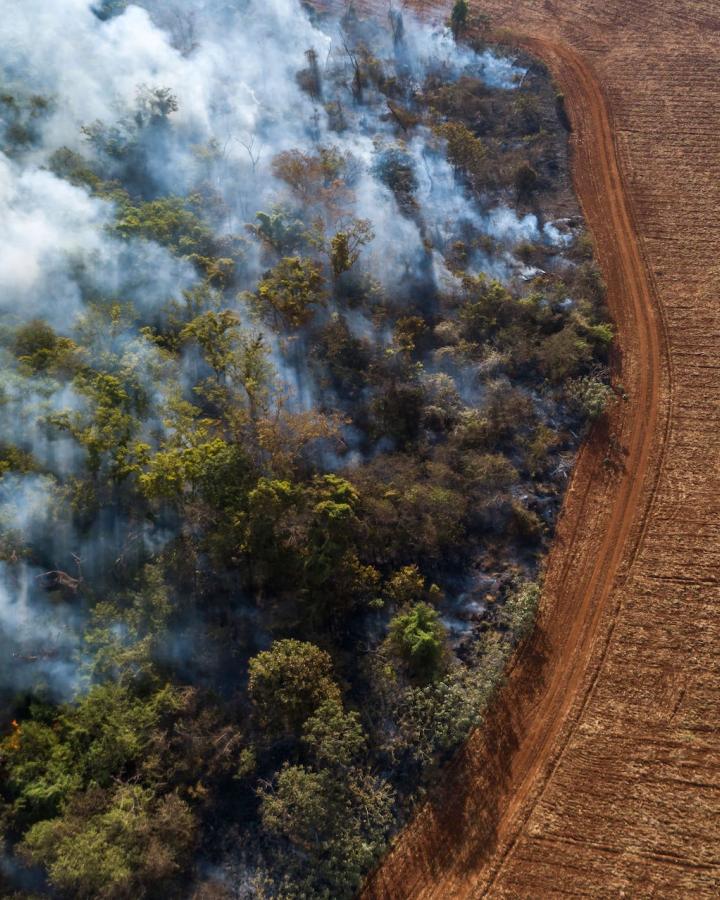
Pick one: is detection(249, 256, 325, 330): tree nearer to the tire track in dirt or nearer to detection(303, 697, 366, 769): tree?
the tire track in dirt

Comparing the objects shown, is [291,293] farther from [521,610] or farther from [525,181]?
[525,181]

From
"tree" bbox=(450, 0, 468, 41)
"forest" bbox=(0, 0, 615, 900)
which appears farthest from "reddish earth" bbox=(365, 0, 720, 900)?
"tree" bbox=(450, 0, 468, 41)

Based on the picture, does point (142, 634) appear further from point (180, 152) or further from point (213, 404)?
point (180, 152)

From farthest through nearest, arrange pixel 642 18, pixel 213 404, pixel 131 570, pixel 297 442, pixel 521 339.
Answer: pixel 642 18 → pixel 521 339 → pixel 213 404 → pixel 297 442 → pixel 131 570

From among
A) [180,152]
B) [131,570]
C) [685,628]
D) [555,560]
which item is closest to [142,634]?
[131,570]

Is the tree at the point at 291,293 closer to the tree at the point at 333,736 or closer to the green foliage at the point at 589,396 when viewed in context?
the green foliage at the point at 589,396

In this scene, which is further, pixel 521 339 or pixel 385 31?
pixel 385 31

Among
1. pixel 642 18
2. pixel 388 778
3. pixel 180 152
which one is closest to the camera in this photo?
pixel 388 778

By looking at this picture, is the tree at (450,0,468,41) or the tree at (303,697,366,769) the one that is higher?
the tree at (450,0,468,41)
